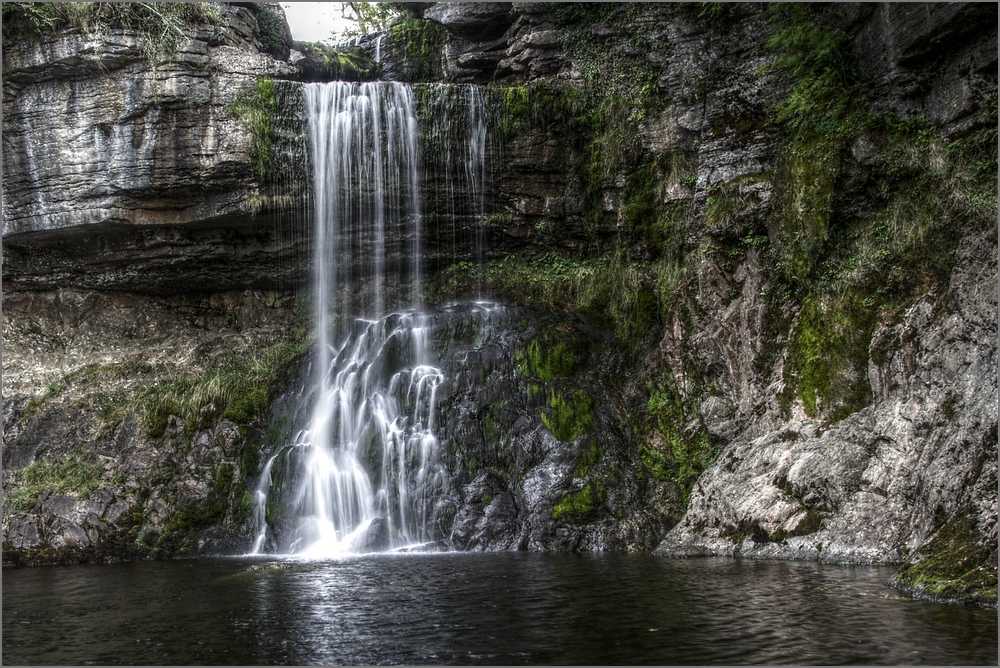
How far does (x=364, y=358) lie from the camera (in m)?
15.9

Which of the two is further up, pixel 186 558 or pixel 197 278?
pixel 197 278

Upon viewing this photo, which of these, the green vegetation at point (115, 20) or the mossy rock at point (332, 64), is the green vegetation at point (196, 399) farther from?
the mossy rock at point (332, 64)

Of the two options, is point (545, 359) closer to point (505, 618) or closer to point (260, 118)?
point (260, 118)

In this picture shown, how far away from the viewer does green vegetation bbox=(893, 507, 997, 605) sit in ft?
20.3

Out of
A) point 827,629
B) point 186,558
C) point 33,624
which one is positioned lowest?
point 186,558

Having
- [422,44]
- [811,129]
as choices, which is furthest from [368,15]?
[811,129]

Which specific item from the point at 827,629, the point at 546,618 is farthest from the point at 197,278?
the point at 827,629

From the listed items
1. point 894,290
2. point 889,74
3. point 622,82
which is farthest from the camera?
point 622,82

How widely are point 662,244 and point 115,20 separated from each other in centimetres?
1307

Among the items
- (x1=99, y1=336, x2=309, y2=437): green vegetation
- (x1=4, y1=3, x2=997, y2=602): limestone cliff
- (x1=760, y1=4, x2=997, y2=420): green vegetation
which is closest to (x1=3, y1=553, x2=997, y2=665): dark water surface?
(x1=4, y1=3, x2=997, y2=602): limestone cliff

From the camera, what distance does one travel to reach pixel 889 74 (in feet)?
40.1

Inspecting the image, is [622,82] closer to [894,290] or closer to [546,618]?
[894,290]

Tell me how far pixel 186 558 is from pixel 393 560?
474 cm

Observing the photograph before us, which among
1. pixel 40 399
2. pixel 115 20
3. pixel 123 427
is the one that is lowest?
pixel 123 427
